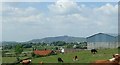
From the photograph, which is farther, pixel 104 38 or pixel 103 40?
pixel 103 40

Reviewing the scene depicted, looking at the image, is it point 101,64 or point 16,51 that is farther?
point 16,51

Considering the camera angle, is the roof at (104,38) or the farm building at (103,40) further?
the roof at (104,38)

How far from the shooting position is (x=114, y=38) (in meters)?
51.3

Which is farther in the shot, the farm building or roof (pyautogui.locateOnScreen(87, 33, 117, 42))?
roof (pyautogui.locateOnScreen(87, 33, 117, 42))

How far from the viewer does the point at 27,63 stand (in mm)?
24719

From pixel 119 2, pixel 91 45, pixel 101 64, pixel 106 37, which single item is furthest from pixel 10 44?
pixel 101 64

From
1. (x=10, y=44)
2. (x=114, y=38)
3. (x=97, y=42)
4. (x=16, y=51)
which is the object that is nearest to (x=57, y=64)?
(x=114, y=38)

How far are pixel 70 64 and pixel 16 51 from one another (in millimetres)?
43251

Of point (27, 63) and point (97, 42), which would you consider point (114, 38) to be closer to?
point (97, 42)

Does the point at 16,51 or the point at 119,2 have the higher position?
the point at 119,2

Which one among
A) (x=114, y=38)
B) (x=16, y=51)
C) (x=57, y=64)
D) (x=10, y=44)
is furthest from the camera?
(x=10, y=44)

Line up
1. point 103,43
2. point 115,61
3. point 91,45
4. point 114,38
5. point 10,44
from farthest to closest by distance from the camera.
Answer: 1. point 10,44
2. point 91,45
3. point 103,43
4. point 114,38
5. point 115,61

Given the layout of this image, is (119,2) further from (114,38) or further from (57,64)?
(114,38)

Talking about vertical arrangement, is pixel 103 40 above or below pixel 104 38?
below
